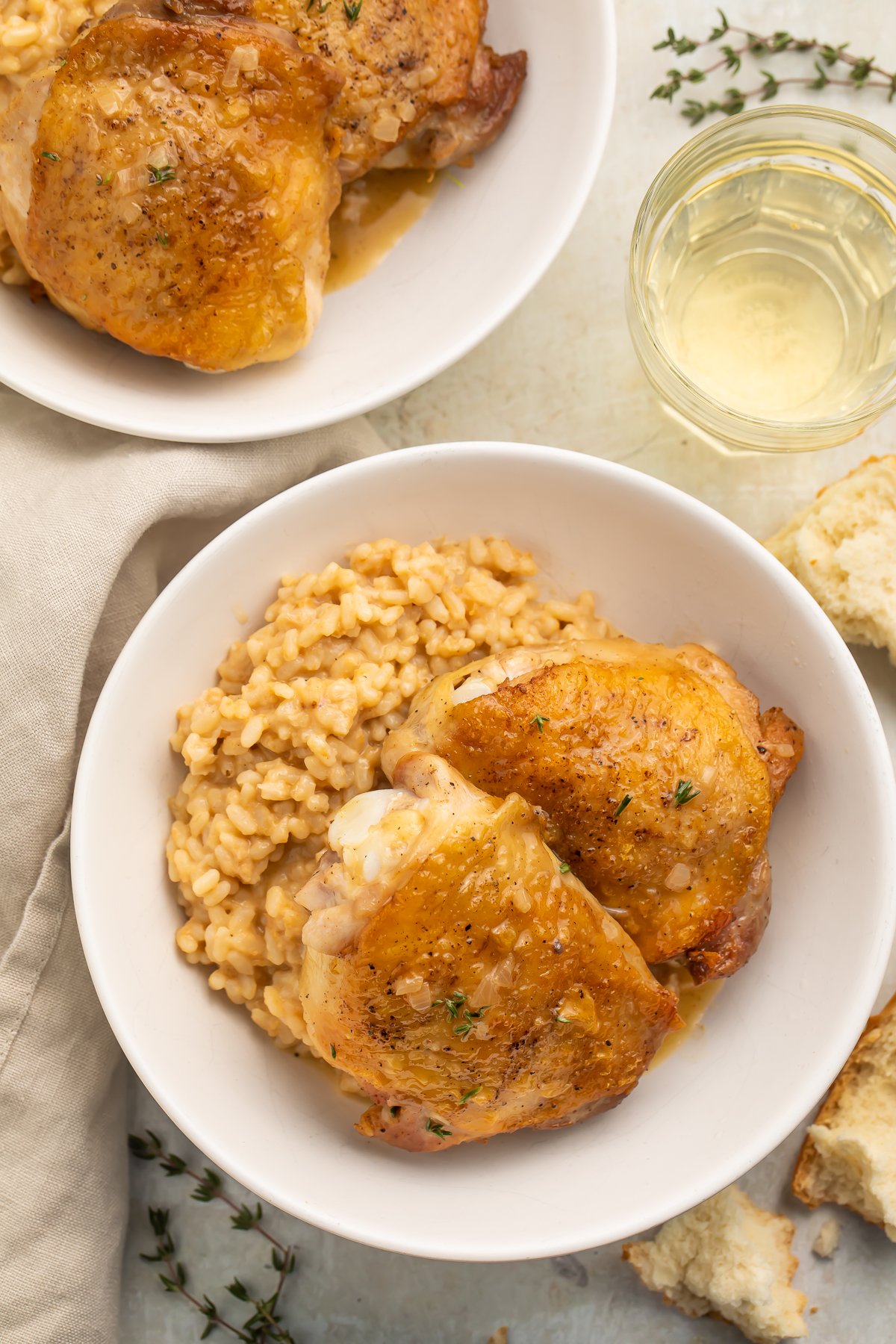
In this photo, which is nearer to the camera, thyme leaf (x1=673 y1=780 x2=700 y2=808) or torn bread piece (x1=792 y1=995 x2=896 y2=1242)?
thyme leaf (x1=673 y1=780 x2=700 y2=808)

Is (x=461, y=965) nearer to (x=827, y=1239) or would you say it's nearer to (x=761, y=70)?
(x=827, y=1239)

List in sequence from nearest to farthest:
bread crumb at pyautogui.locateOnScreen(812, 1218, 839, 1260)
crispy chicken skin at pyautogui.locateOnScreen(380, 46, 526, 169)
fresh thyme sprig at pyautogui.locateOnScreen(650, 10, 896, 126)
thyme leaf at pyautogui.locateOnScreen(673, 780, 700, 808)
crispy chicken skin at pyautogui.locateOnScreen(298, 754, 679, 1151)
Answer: crispy chicken skin at pyautogui.locateOnScreen(298, 754, 679, 1151) → thyme leaf at pyautogui.locateOnScreen(673, 780, 700, 808) → crispy chicken skin at pyautogui.locateOnScreen(380, 46, 526, 169) → bread crumb at pyautogui.locateOnScreen(812, 1218, 839, 1260) → fresh thyme sprig at pyautogui.locateOnScreen(650, 10, 896, 126)

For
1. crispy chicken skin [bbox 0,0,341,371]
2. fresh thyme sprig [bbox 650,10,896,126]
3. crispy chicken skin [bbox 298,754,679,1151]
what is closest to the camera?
crispy chicken skin [bbox 298,754,679,1151]

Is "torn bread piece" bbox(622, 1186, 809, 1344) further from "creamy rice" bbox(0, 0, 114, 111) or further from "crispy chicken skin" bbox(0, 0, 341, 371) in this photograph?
"creamy rice" bbox(0, 0, 114, 111)

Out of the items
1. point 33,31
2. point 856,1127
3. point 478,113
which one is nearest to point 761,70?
point 478,113

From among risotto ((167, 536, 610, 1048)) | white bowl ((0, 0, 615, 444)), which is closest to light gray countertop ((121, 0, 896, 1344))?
white bowl ((0, 0, 615, 444))

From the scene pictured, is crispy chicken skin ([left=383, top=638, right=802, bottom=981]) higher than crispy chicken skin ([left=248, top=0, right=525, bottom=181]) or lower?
lower

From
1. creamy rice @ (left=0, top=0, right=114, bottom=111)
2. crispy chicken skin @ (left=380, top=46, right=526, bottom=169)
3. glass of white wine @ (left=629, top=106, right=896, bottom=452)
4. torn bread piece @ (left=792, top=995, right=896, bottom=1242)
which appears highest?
creamy rice @ (left=0, top=0, right=114, bottom=111)

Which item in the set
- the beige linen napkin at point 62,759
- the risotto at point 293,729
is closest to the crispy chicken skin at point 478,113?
the beige linen napkin at point 62,759
